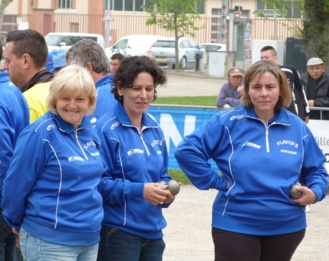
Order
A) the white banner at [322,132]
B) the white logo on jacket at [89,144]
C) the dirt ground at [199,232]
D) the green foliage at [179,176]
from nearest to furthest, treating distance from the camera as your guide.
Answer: the white logo on jacket at [89,144] → the dirt ground at [199,232] → the white banner at [322,132] → the green foliage at [179,176]

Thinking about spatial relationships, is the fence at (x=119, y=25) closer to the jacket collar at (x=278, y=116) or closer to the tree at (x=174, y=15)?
the tree at (x=174, y=15)

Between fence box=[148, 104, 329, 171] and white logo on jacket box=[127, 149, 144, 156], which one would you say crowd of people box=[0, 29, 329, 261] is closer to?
white logo on jacket box=[127, 149, 144, 156]

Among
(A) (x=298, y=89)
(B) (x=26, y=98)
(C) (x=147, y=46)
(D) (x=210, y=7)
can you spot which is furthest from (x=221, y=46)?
(B) (x=26, y=98)

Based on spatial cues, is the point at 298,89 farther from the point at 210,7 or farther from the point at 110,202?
the point at 210,7

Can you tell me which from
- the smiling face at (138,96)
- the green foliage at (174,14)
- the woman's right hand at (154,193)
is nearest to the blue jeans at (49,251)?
the woman's right hand at (154,193)

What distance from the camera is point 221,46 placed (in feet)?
161

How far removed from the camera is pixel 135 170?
5.27m

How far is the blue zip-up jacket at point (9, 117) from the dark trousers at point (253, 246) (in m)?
1.30

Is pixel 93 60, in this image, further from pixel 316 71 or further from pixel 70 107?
pixel 316 71

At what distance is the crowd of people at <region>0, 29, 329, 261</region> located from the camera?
4.93 meters

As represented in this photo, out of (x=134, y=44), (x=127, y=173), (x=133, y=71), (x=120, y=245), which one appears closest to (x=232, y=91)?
(x=133, y=71)

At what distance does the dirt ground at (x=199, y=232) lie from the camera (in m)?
9.18

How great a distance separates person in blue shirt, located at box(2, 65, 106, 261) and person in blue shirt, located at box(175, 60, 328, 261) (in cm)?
81

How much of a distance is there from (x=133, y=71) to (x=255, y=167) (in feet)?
2.88
